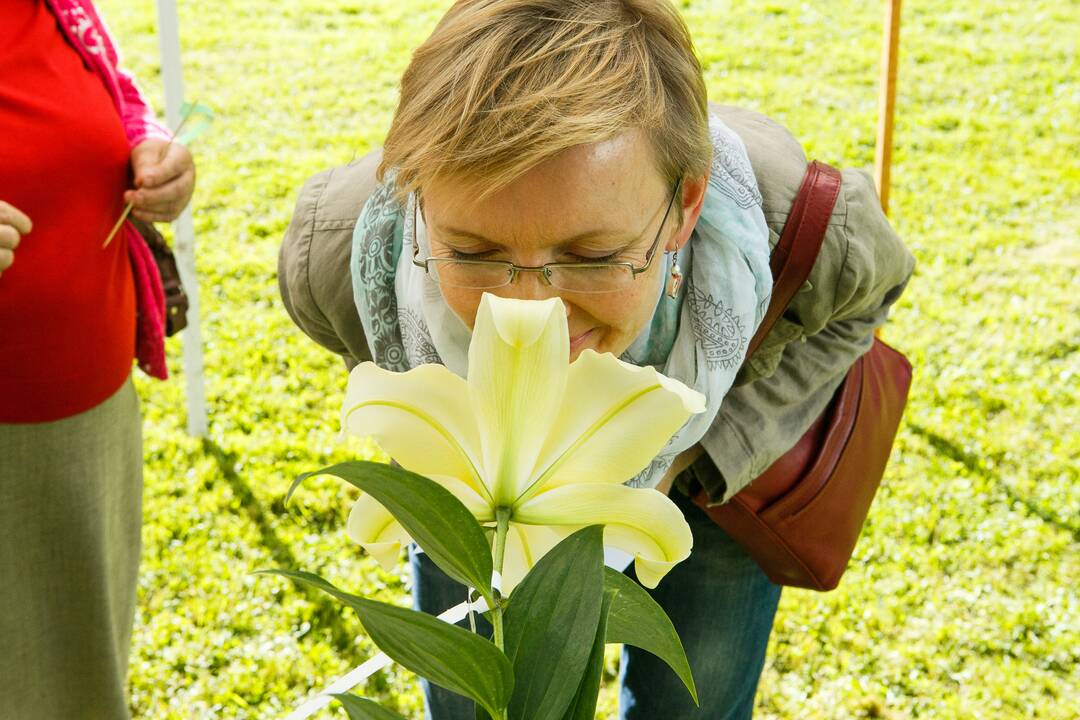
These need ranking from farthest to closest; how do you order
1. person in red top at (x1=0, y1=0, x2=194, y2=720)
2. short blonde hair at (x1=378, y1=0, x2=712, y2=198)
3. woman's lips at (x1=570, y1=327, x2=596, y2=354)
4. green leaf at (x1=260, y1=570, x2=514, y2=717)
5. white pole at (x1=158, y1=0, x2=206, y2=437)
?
white pole at (x1=158, y1=0, x2=206, y2=437) < person in red top at (x1=0, y1=0, x2=194, y2=720) < woman's lips at (x1=570, y1=327, x2=596, y2=354) < short blonde hair at (x1=378, y1=0, x2=712, y2=198) < green leaf at (x1=260, y1=570, x2=514, y2=717)

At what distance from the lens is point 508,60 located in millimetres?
954

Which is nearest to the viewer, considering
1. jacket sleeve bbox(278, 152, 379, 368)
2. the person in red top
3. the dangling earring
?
the dangling earring

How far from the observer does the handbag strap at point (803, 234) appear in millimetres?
1271

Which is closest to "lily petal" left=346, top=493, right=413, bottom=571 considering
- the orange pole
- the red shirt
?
the red shirt

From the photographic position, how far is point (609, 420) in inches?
20.1

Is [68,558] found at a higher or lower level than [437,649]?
lower

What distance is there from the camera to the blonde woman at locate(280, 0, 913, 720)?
36.8 inches

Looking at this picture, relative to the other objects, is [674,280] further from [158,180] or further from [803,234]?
[158,180]

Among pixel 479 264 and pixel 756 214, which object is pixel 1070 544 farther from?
pixel 479 264

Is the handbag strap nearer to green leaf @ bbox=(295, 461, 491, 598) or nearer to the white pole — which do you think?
green leaf @ bbox=(295, 461, 491, 598)

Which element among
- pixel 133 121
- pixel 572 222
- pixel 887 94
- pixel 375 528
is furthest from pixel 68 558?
pixel 887 94

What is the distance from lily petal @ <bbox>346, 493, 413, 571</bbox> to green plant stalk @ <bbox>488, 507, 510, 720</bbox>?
2.6 inches

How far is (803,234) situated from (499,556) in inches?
34.3

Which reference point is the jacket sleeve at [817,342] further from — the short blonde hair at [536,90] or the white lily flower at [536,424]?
the white lily flower at [536,424]
